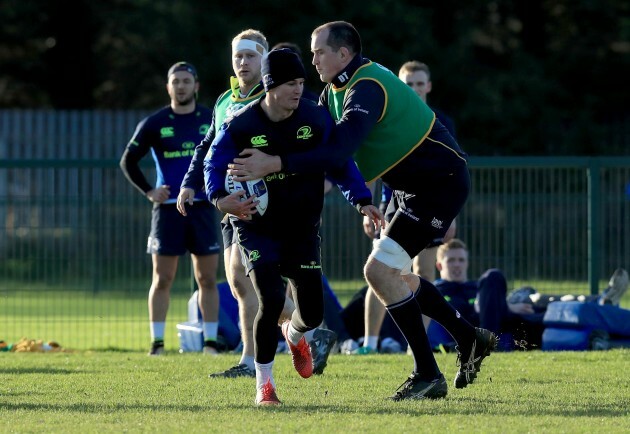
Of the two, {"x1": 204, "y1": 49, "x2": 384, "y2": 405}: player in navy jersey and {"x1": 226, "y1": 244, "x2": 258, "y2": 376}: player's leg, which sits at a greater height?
{"x1": 204, "y1": 49, "x2": 384, "y2": 405}: player in navy jersey

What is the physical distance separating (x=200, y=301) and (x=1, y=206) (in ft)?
10.8

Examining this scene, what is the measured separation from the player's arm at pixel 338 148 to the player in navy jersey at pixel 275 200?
16 cm

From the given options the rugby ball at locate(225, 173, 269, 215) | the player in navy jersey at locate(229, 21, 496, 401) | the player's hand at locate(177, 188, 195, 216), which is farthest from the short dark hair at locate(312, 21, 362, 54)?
the player's hand at locate(177, 188, 195, 216)

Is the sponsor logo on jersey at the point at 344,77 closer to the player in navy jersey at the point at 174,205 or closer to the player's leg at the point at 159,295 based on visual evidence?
the player in navy jersey at the point at 174,205

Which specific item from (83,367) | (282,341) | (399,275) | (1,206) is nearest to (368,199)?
(399,275)

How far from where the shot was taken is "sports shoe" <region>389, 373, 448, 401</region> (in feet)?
26.1

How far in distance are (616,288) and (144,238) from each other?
4.89 metres

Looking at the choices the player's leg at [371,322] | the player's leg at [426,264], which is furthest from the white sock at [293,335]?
the player's leg at [371,322]

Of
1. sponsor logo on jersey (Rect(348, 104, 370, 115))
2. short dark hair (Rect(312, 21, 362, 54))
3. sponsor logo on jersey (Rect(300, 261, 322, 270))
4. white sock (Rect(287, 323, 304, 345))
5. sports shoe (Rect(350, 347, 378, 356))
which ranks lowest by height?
sports shoe (Rect(350, 347, 378, 356))

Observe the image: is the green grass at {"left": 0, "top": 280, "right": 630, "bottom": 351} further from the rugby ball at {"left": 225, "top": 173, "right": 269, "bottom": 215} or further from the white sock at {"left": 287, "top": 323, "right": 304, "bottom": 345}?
the rugby ball at {"left": 225, "top": 173, "right": 269, "bottom": 215}

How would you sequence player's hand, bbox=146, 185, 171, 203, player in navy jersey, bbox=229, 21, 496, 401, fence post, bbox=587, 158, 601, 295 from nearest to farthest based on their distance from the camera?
player in navy jersey, bbox=229, 21, 496, 401 → player's hand, bbox=146, 185, 171, 203 → fence post, bbox=587, 158, 601, 295

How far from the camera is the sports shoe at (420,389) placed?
7957 millimetres

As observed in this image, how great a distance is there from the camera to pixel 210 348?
39.1 ft

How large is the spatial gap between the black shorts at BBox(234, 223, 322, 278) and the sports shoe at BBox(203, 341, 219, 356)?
4151 mm
